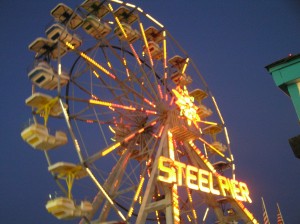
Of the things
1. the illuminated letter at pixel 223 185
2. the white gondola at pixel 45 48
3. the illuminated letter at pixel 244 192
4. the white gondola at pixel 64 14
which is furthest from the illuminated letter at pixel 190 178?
the white gondola at pixel 64 14

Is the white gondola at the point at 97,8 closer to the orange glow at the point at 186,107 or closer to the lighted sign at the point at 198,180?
the orange glow at the point at 186,107

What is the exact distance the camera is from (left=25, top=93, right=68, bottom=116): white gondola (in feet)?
44.4

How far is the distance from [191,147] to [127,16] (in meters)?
8.44

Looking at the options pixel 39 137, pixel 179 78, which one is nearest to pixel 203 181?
pixel 39 137

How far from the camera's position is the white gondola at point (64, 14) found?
17062 millimetres

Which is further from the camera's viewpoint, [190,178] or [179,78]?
[179,78]

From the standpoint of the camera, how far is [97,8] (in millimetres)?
18812

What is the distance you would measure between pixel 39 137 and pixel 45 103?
148 cm

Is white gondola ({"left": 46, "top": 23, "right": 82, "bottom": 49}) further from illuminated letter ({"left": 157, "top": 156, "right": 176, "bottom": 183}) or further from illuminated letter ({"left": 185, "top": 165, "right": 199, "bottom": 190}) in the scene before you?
illuminated letter ({"left": 185, "top": 165, "right": 199, "bottom": 190})

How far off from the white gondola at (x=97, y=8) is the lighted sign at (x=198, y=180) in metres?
9.21

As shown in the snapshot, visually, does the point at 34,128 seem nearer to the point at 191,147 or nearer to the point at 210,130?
the point at 191,147

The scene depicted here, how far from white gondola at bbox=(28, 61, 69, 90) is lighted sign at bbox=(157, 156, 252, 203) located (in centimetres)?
537

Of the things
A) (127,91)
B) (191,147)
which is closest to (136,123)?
(127,91)

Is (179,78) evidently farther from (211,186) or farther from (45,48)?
(45,48)
